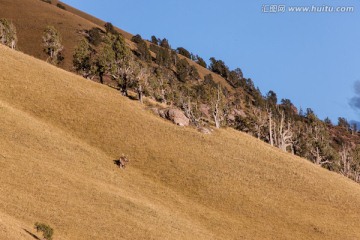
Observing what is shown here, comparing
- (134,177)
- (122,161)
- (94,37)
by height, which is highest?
(94,37)

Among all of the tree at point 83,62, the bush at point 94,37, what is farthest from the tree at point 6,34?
the bush at point 94,37

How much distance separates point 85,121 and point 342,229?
38660mm

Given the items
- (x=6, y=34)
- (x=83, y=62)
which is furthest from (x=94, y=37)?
(x=83, y=62)

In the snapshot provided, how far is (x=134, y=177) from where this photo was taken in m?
62.8

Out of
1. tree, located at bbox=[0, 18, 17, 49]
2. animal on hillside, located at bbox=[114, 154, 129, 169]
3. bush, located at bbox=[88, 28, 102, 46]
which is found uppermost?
bush, located at bbox=[88, 28, 102, 46]

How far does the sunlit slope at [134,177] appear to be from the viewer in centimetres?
4562

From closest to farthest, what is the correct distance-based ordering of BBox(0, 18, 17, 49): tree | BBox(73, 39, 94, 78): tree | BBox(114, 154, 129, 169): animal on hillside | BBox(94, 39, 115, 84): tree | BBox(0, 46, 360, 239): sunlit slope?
BBox(0, 46, 360, 239): sunlit slope < BBox(114, 154, 129, 169): animal on hillside < BBox(94, 39, 115, 84): tree < BBox(73, 39, 94, 78): tree < BBox(0, 18, 17, 49): tree

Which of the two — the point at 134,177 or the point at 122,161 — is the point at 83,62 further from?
the point at 134,177

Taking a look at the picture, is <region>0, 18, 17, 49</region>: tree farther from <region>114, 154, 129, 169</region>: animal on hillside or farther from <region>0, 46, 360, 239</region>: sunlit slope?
<region>114, 154, 129, 169</region>: animal on hillside

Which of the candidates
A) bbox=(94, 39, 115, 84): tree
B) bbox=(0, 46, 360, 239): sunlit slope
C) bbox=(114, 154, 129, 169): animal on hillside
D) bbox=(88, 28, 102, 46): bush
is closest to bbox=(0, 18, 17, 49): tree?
bbox=(94, 39, 115, 84): tree

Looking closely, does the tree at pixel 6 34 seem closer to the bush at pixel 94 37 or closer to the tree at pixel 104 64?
the tree at pixel 104 64

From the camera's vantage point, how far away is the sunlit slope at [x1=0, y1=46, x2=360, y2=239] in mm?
45625

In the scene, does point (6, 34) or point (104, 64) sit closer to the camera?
point (104, 64)

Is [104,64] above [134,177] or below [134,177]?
above
